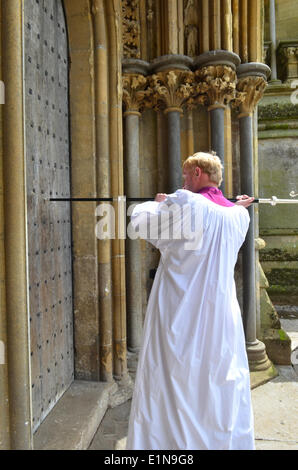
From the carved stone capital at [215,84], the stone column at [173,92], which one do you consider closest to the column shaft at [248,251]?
A: the carved stone capital at [215,84]

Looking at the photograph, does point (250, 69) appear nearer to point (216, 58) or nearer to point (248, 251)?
point (216, 58)

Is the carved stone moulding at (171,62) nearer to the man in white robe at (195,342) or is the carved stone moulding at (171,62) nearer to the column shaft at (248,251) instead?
the column shaft at (248,251)

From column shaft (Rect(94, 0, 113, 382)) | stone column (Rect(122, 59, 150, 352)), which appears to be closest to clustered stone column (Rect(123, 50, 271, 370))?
stone column (Rect(122, 59, 150, 352))

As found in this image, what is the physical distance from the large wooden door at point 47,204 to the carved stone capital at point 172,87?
3.13ft

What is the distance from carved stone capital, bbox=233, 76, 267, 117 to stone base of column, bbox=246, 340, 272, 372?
7.90 feet

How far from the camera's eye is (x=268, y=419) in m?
2.93

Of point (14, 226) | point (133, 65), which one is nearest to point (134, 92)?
point (133, 65)

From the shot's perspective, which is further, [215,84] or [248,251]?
[248,251]

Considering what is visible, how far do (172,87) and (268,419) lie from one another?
2.97 meters

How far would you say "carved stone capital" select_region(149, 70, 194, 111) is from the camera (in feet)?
11.6

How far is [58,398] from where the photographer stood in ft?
8.87

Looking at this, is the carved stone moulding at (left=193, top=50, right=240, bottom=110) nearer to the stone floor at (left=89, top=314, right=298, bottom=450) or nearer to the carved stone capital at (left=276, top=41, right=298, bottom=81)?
the stone floor at (left=89, top=314, right=298, bottom=450)
